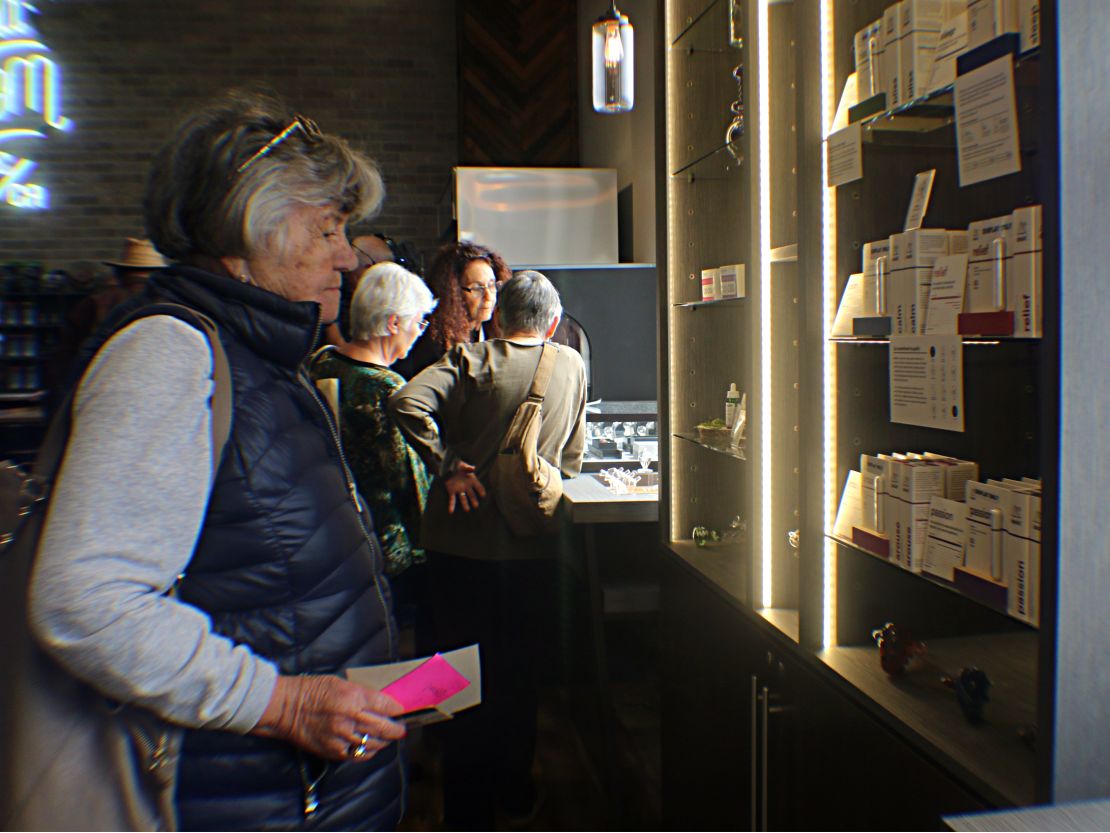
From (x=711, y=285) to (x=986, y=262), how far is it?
1.06 m

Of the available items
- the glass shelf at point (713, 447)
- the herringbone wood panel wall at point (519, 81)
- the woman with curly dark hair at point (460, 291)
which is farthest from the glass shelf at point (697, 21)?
the herringbone wood panel wall at point (519, 81)

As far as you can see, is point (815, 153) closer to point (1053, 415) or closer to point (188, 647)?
point (1053, 415)

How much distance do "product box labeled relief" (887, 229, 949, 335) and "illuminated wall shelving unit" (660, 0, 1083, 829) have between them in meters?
0.11

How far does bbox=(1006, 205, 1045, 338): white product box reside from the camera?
1.18 metres

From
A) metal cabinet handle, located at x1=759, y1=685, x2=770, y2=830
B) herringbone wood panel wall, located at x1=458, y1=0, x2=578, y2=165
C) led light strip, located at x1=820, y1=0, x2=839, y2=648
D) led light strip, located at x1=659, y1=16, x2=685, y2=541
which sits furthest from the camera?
herringbone wood panel wall, located at x1=458, y1=0, x2=578, y2=165

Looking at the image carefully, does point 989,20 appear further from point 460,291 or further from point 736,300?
point 460,291

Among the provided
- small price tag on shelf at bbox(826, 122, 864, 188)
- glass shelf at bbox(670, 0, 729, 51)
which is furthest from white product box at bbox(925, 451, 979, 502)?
glass shelf at bbox(670, 0, 729, 51)

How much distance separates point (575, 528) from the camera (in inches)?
129

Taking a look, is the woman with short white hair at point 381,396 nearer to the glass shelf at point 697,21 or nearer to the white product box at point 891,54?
the glass shelf at point 697,21

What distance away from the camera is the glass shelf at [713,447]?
7.47 ft

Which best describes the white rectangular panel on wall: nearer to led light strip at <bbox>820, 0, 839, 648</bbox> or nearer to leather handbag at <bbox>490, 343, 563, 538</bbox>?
leather handbag at <bbox>490, 343, 563, 538</bbox>

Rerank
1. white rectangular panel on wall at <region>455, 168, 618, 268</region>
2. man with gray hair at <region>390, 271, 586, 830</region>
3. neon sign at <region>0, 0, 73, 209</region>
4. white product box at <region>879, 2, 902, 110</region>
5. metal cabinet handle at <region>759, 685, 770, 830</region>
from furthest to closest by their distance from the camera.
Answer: neon sign at <region>0, 0, 73, 209</region> < white rectangular panel on wall at <region>455, 168, 618, 268</region> < man with gray hair at <region>390, 271, 586, 830</region> < metal cabinet handle at <region>759, 685, 770, 830</region> < white product box at <region>879, 2, 902, 110</region>

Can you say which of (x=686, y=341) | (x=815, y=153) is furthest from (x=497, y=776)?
(x=815, y=153)

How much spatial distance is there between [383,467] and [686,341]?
1068 mm
